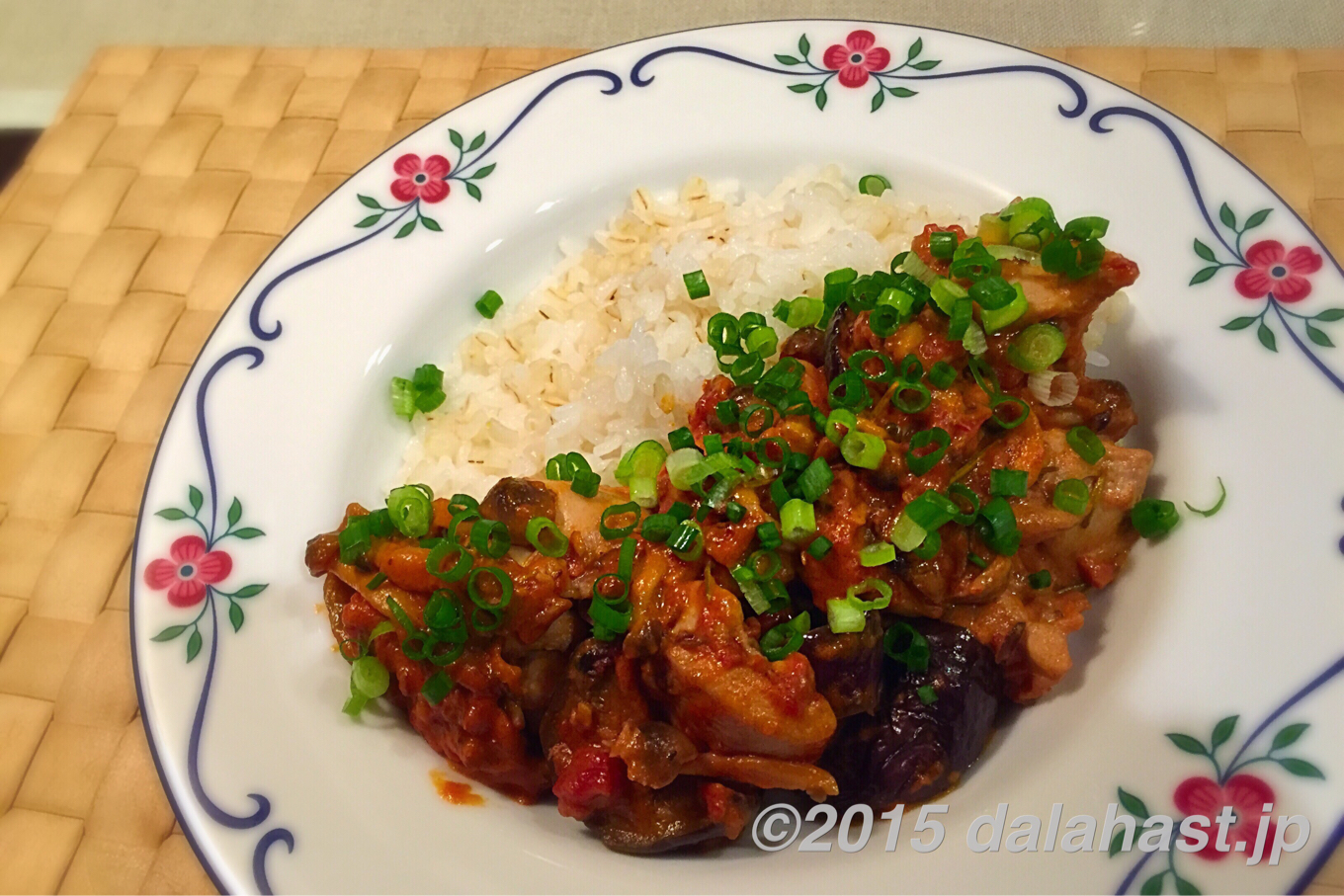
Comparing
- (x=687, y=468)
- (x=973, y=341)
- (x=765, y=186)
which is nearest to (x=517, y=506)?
(x=687, y=468)

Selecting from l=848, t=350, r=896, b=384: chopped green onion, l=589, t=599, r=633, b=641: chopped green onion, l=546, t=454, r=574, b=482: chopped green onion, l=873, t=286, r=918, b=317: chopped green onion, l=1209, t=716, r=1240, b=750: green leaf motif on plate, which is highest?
l=873, t=286, r=918, b=317: chopped green onion

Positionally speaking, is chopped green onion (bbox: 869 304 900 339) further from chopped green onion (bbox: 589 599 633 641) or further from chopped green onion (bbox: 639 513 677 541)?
chopped green onion (bbox: 589 599 633 641)

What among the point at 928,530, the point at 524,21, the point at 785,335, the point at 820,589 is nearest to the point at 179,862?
the point at 820,589

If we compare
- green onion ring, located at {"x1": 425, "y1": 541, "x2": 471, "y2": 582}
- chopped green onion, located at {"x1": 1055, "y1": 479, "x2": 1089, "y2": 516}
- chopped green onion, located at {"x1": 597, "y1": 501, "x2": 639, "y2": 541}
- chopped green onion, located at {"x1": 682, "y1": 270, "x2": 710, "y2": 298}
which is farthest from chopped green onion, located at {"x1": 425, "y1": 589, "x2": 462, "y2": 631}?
chopped green onion, located at {"x1": 1055, "y1": 479, "x2": 1089, "y2": 516}

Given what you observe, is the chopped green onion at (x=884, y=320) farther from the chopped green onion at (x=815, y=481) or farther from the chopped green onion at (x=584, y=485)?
the chopped green onion at (x=584, y=485)

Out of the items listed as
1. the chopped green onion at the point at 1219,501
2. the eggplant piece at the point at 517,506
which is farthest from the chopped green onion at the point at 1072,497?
the eggplant piece at the point at 517,506
